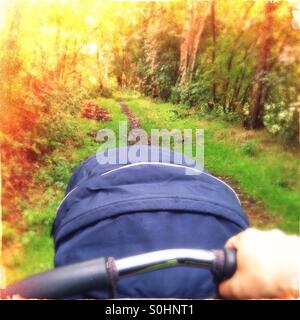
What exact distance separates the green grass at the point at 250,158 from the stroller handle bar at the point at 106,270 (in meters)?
0.63

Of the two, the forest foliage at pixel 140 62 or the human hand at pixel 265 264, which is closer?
the human hand at pixel 265 264

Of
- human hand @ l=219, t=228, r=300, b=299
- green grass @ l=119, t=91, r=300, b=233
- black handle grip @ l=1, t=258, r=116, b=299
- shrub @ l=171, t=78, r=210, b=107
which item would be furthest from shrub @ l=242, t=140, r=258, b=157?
black handle grip @ l=1, t=258, r=116, b=299

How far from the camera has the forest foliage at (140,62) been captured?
4.18 feet

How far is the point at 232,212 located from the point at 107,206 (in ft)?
0.87

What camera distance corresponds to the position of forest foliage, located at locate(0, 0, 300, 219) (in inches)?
50.2

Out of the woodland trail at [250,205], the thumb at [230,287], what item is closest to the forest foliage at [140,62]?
the woodland trail at [250,205]

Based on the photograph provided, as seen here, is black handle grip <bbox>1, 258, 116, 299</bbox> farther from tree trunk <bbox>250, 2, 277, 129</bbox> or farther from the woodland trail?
tree trunk <bbox>250, 2, 277, 129</bbox>

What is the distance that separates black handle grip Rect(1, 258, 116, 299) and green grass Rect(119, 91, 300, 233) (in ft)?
2.36

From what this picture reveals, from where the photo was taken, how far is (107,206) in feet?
2.96

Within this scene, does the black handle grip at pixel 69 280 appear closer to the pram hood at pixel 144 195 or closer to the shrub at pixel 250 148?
the pram hood at pixel 144 195

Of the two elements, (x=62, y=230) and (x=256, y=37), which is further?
(x=256, y=37)
